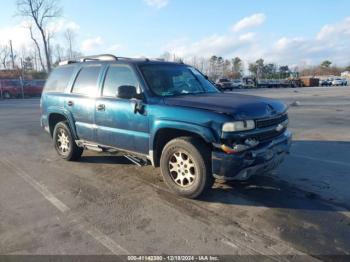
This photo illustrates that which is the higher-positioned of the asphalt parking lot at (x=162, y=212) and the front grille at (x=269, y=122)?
the front grille at (x=269, y=122)

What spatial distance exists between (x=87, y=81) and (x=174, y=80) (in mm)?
1693

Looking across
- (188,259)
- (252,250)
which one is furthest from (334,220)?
(188,259)

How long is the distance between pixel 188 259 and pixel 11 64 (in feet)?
250

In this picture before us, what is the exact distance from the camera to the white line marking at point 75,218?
11.6ft

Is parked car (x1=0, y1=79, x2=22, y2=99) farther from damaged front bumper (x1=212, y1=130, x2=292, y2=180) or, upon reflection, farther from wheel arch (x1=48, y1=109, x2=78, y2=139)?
damaged front bumper (x1=212, y1=130, x2=292, y2=180)

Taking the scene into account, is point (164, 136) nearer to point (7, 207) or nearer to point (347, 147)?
point (7, 207)

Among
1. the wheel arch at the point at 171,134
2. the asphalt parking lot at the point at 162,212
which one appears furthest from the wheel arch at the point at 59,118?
the wheel arch at the point at 171,134

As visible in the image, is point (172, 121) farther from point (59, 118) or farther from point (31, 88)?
point (31, 88)

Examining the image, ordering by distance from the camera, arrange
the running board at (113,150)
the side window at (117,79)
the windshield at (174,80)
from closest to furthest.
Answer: the windshield at (174,80), the side window at (117,79), the running board at (113,150)

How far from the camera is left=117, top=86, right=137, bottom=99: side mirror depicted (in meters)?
5.02

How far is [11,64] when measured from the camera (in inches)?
2761

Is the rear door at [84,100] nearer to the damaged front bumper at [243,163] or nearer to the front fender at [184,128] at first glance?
the front fender at [184,128]

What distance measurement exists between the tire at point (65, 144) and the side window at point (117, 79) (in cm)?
148

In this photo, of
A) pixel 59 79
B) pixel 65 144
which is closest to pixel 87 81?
pixel 59 79
